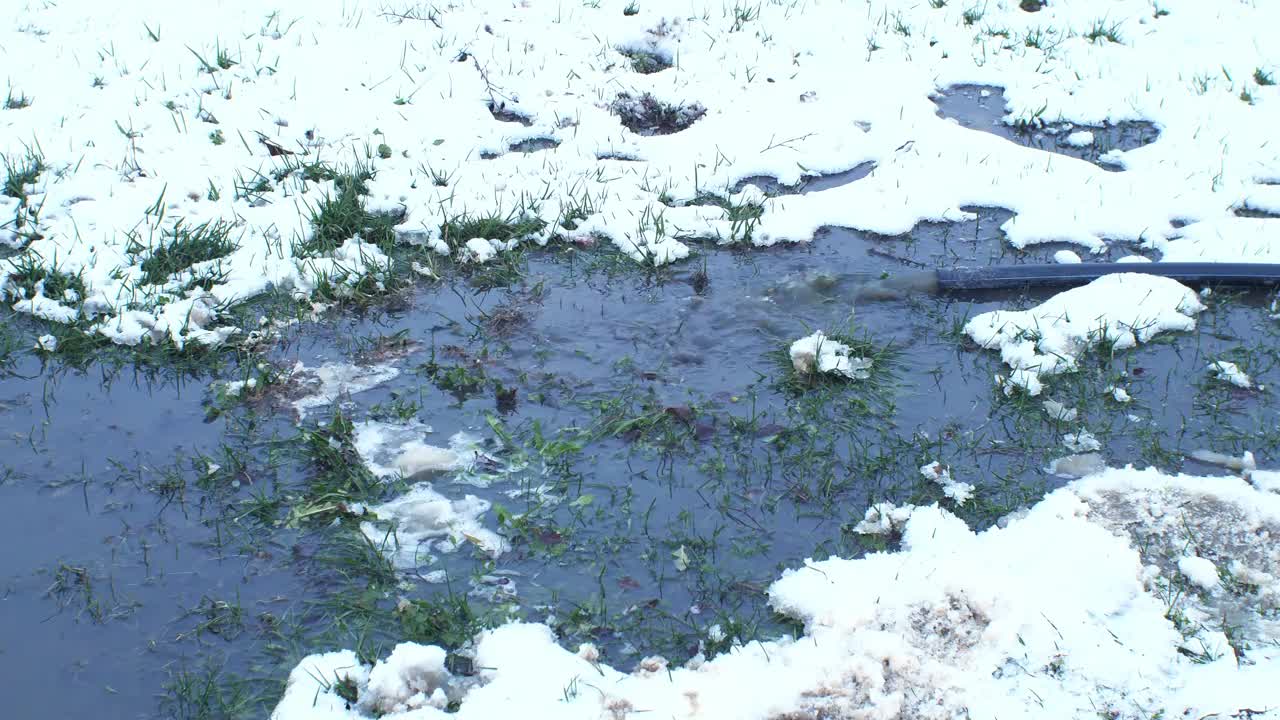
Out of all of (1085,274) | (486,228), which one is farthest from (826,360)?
(486,228)

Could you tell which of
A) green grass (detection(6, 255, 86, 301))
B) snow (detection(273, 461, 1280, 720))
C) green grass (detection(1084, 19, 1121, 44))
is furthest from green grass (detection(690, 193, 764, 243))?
green grass (detection(1084, 19, 1121, 44))

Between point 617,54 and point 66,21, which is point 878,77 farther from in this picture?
point 66,21

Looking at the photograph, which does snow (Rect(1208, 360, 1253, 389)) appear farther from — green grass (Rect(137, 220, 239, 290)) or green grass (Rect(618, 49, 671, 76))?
green grass (Rect(137, 220, 239, 290))

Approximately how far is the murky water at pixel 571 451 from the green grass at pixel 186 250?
0.53 m

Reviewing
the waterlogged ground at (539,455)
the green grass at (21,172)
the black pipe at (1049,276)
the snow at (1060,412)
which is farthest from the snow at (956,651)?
the green grass at (21,172)

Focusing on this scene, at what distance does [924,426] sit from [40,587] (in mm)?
2944

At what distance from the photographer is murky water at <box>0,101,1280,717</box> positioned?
9.58 feet

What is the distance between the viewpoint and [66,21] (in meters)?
6.52

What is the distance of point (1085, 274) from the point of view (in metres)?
4.39

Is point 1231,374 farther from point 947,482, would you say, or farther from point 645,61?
point 645,61

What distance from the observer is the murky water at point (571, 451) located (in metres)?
2.92

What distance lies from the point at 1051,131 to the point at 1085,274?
6.10 feet

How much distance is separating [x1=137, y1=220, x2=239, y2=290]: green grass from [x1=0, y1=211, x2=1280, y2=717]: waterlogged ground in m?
0.51

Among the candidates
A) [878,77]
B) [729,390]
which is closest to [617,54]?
[878,77]
